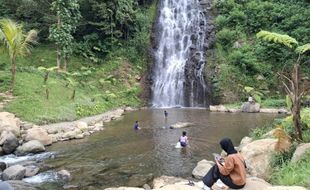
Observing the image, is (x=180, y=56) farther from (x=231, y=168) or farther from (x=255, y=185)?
(x=231, y=168)

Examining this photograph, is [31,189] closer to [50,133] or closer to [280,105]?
[50,133]

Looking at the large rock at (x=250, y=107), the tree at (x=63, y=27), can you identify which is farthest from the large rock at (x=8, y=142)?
the large rock at (x=250, y=107)

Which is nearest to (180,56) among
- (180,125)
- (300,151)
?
(180,125)

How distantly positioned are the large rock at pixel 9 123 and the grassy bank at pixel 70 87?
103 cm

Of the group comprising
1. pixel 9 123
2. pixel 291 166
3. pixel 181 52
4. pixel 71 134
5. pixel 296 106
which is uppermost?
pixel 181 52

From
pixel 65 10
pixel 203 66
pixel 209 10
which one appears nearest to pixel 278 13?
pixel 209 10

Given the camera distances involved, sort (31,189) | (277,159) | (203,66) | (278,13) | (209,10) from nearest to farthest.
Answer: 1. (277,159)
2. (31,189)
3. (203,66)
4. (278,13)
5. (209,10)

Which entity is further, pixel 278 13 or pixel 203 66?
pixel 278 13

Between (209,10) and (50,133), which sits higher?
(209,10)

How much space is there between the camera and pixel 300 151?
10.3 m

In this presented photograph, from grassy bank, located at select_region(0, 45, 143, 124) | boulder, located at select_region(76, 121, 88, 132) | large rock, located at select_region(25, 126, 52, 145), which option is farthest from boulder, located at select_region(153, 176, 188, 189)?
grassy bank, located at select_region(0, 45, 143, 124)

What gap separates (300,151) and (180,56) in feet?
90.2

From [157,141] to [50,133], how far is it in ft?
20.0

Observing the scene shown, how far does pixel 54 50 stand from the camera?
36656 mm
